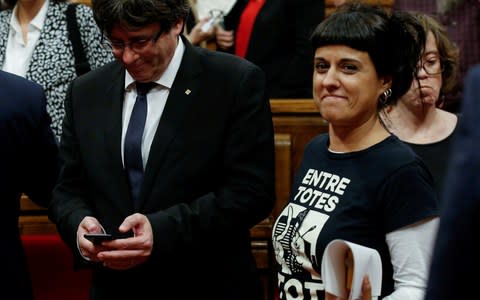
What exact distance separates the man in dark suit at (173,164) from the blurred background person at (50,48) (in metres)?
0.92

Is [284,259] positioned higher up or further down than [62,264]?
higher up

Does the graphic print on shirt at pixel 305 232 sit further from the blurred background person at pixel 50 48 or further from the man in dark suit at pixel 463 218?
the blurred background person at pixel 50 48

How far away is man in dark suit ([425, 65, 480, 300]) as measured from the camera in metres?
0.60

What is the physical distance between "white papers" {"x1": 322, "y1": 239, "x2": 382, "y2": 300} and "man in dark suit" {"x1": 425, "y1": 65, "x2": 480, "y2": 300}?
0.77m

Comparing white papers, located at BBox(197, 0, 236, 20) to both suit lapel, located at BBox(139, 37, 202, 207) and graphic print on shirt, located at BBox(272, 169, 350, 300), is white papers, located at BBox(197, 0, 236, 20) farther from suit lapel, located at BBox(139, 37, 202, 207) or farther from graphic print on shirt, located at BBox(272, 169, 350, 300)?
graphic print on shirt, located at BBox(272, 169, 350, 300)

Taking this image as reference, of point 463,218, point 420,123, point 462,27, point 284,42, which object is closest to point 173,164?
point 420,123

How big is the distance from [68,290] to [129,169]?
123 cm

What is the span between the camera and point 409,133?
252cm

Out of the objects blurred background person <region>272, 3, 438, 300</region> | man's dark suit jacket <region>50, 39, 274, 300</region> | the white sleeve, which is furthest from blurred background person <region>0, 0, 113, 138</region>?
the white sleeve

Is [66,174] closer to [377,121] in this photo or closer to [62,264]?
[377,121]

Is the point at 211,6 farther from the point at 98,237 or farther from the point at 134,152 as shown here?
the point at 98,237

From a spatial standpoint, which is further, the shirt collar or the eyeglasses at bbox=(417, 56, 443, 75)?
the shirt collar

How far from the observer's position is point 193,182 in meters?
2.05

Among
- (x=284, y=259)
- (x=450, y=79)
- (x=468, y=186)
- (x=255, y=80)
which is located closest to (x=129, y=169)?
(x=255, y=80)
